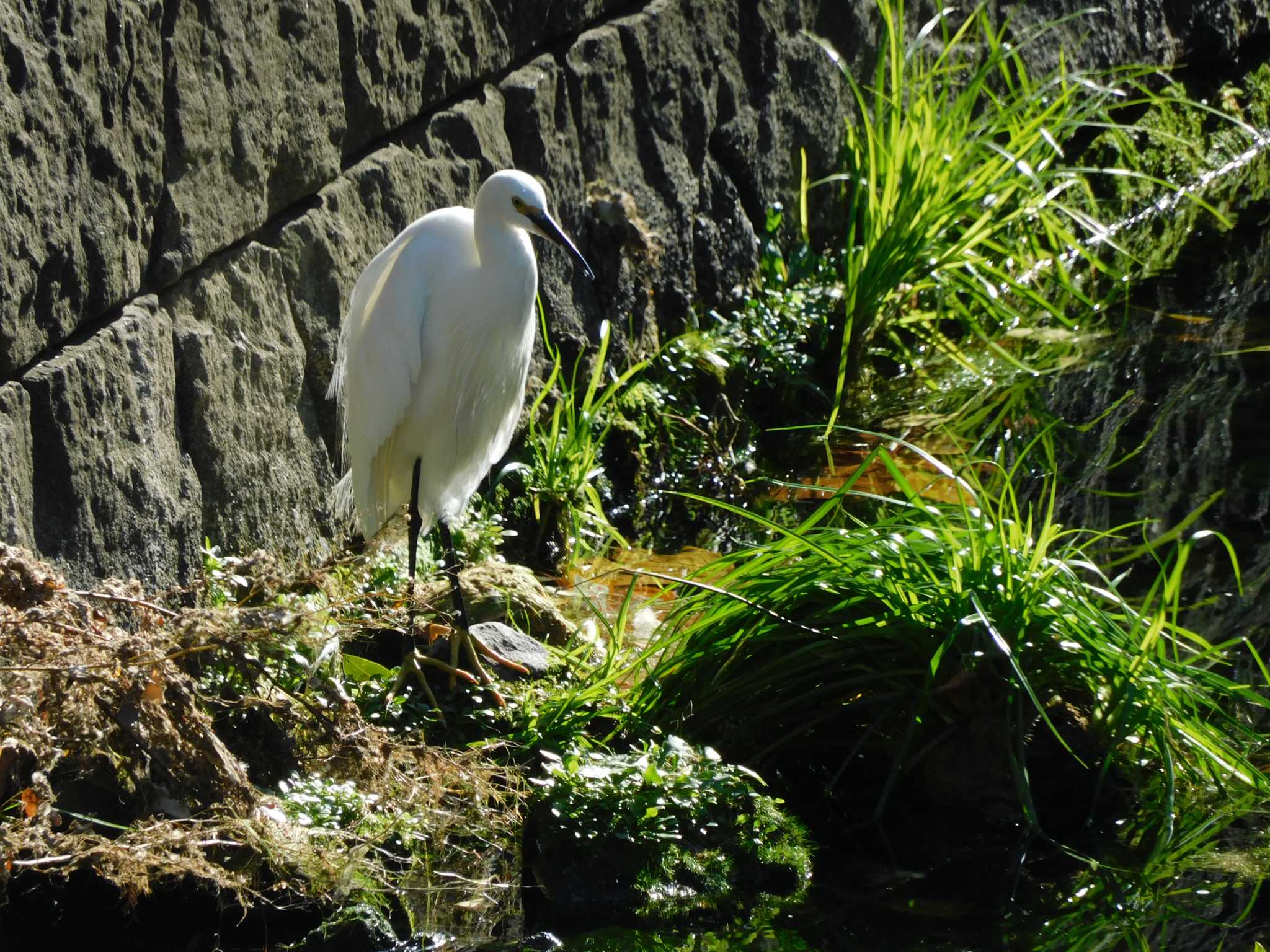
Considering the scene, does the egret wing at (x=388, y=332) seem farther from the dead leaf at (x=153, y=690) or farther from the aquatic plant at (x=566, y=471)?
the dead leaf at (x=153, y=690)

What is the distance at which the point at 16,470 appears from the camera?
3252mm

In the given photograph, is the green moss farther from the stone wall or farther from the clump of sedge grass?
the stone wall

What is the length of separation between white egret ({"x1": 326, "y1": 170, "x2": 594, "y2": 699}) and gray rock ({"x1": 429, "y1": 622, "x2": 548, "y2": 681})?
5 cm

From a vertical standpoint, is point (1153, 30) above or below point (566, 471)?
above

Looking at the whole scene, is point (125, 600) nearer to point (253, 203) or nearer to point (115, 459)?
point (115, 459)

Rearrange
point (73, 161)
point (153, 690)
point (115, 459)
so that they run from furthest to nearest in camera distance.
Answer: point (115, 459), point (73, 161), point (153, 690)

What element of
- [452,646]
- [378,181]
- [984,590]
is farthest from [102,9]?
[984,590]

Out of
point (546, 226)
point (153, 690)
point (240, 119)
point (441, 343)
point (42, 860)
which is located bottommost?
point (42, 860)

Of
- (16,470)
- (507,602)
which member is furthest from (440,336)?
(16,470)

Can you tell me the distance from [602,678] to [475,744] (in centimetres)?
39

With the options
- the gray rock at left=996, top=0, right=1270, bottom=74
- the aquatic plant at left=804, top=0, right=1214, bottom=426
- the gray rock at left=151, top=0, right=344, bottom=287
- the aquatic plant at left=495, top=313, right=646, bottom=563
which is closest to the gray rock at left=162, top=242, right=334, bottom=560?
the gray rock at left=151, top=0, right=344, bottom=287

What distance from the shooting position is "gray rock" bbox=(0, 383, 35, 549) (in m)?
3.20

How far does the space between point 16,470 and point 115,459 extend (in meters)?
0.31

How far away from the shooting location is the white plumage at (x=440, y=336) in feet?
13.0
